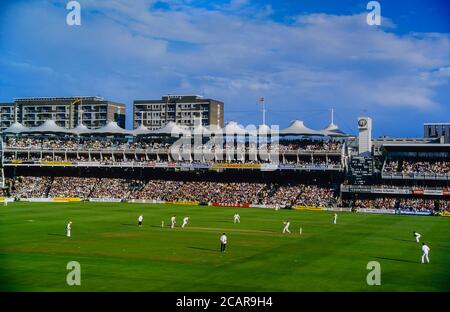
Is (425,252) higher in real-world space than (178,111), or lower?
lower

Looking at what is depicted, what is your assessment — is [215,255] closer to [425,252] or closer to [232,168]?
[425,252]

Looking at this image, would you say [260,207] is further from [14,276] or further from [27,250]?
[14,276]

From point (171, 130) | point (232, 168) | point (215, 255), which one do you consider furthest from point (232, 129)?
point (215, 255)

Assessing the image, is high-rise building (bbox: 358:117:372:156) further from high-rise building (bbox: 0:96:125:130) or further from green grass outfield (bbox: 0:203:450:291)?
high-rise building (bbox: 0:96:125:130)

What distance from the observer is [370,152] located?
98.9 metres

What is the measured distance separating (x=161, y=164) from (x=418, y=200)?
43.4 meters

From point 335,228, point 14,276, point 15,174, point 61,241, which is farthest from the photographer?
point 15,174

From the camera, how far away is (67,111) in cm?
16550

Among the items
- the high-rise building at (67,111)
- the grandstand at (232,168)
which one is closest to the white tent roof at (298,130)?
the grandstand at (232,168)

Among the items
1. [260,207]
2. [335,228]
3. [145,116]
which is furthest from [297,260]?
[145,116]

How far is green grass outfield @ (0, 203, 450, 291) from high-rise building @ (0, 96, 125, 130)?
3979 inches

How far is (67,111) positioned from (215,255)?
451ft

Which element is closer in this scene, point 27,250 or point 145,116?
point 27,250

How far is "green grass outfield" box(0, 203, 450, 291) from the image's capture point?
1118 inches
